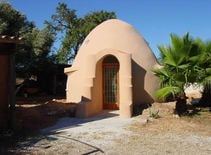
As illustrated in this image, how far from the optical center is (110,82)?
1524 centimetres

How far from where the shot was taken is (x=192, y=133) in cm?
1015

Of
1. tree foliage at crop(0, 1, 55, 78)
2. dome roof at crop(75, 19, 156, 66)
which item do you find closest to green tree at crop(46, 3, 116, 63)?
tree foliage at crop(0, 1, 55, 78)

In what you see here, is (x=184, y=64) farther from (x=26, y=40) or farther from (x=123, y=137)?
(x=26, y=40)

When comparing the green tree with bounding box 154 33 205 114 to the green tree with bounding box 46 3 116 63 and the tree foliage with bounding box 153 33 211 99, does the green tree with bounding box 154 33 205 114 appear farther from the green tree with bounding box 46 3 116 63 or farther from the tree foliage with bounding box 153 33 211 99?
the green tree with bounding box 46 3 116 63

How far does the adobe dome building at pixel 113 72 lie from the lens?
13.9 meters

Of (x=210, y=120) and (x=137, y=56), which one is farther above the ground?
(x=137, y=56)

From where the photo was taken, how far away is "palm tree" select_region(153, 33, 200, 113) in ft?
41.7

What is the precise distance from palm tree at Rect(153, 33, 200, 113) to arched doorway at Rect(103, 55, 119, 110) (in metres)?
2.83

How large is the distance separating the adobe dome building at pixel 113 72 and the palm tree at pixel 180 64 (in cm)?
182

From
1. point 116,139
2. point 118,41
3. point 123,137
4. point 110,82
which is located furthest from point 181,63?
point 116,139

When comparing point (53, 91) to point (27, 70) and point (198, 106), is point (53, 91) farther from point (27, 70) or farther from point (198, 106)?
point (198, 106)

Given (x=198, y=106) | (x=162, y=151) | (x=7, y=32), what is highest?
(x=7, y=32)

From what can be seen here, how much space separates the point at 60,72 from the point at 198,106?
1487 cm

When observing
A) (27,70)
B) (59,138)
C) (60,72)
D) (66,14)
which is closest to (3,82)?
(59,138)
